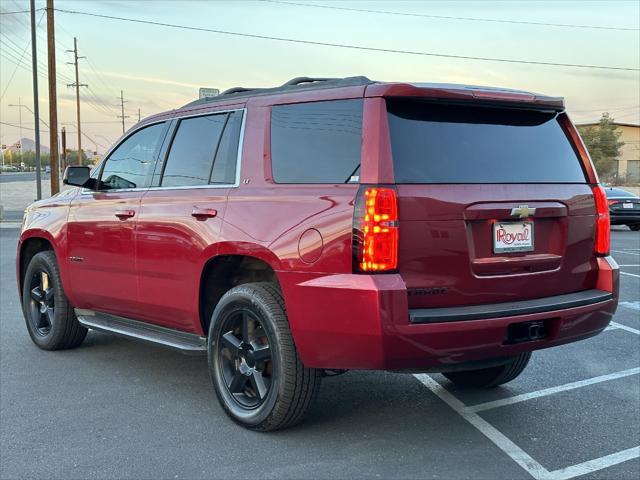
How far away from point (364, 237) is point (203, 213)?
1.33m

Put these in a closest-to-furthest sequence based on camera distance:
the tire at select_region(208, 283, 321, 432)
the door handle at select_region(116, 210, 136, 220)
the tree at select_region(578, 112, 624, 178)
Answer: the tire at select_region(208, 283, 321, 432)
the door handle at select_region(116, 210, 136, 220)
the tree at select_region(578, 112, 624, 178)

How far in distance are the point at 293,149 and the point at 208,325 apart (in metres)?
1.36

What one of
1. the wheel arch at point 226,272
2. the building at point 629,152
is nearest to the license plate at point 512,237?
the wheel arch at point 226,272

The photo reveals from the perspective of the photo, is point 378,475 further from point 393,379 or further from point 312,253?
point 393,379

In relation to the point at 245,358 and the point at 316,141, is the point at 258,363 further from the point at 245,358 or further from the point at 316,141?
the point at 316,141

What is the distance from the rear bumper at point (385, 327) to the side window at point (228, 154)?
3.04 feet

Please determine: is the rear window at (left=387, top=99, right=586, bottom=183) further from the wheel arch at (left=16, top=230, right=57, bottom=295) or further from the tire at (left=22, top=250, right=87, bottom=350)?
the wheel arch at (left=16, top=230, right=57, bottom=295)

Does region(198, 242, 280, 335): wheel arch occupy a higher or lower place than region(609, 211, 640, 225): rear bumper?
higher

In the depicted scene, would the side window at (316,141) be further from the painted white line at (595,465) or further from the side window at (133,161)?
the painted white line at (595,465)

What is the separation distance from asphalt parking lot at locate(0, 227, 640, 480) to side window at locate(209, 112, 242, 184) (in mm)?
1515

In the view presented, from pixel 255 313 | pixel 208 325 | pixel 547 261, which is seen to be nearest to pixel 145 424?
pixel 208 325

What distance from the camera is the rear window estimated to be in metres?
3.52

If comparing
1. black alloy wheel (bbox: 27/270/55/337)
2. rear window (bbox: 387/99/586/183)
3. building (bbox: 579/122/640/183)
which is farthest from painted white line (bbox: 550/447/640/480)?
building (bbox: 579/122/640/183)

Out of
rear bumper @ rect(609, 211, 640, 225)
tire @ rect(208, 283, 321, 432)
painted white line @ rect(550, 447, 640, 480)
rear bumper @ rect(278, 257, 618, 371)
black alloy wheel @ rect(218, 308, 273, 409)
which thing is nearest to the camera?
rear bumper @ rect(278, 257, 618, 371)
